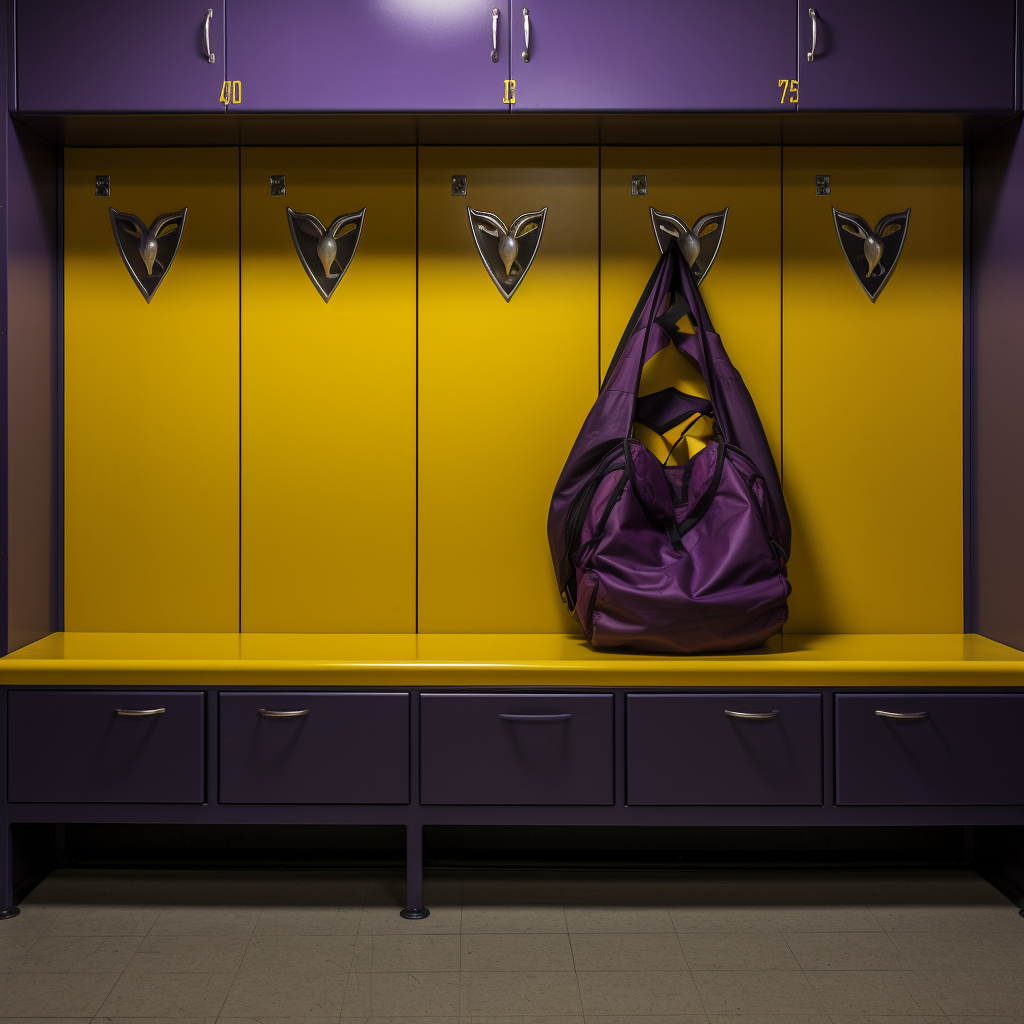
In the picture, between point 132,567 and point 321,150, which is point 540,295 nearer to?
point 321,150

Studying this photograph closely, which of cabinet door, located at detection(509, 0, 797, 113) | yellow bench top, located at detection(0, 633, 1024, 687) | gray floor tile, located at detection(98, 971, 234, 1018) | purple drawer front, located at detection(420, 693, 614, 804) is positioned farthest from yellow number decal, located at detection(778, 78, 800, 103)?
gray floor tile, located at detection(98, 971, 234, 1018)

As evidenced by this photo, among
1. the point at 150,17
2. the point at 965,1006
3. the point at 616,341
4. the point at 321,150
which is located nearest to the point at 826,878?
the point at 965,1006

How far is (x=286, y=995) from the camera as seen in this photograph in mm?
1830

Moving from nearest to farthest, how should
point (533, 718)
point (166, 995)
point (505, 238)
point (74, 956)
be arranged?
point (166, 995)
point (74, 956)
point (533, 718)
point (505, 238)

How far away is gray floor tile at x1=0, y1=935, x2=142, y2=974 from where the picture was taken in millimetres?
1925

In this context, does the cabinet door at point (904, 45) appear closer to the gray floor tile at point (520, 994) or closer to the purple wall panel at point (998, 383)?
the purple wall panel at point (998, 383)

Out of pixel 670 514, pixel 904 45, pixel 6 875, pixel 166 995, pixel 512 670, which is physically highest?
pixel 904 45

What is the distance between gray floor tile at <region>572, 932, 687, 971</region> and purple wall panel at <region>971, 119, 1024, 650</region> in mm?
1153

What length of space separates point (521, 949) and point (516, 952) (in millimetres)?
17

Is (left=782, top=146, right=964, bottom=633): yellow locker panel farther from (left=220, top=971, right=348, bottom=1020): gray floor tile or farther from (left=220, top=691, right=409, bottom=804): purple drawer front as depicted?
(left=220, top=971, right=348, bottom=1020): gray floor tile

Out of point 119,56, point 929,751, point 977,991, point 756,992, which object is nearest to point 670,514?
point 929,751

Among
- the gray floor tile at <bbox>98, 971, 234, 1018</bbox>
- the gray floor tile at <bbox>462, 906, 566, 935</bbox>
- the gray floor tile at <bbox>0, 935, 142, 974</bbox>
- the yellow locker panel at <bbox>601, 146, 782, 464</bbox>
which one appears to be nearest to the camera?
the gray floor tile at <bbox>98, 971, 234, 1018</bbox>

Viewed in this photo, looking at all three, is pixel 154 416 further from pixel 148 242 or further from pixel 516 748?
pixel 516 748

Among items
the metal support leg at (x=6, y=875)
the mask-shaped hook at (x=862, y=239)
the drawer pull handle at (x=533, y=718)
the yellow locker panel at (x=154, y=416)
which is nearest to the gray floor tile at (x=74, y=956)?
the metal support leg at (x=6, y=875)
